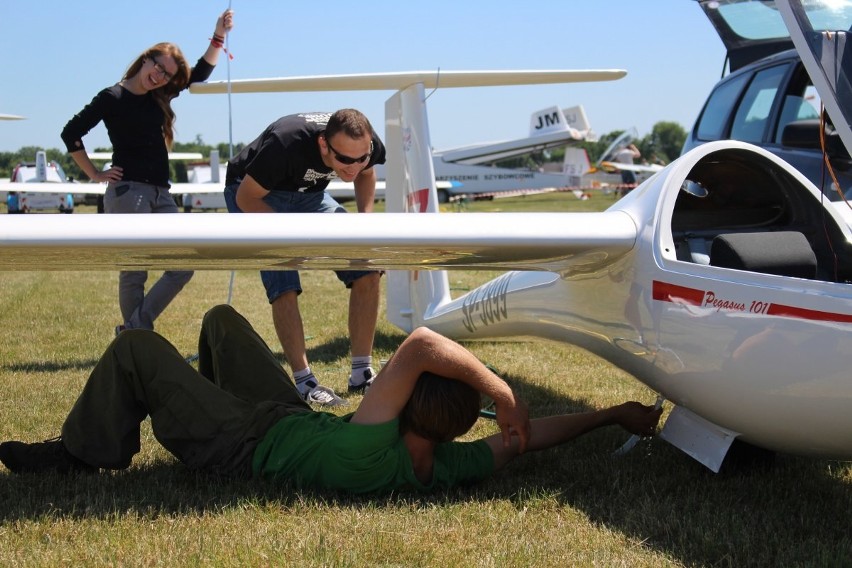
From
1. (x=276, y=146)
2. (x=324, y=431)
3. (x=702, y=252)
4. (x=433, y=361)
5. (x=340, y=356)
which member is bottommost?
(x=340, y=356)

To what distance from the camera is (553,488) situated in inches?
130

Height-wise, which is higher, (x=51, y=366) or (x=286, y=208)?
(x=286, y=208)

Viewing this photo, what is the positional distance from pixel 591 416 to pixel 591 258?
0.61m

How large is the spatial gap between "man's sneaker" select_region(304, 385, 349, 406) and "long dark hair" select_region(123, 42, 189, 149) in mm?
2133

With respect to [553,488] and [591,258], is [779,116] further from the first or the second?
[553,488]

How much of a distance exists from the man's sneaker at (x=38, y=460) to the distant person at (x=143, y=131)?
2.37 m

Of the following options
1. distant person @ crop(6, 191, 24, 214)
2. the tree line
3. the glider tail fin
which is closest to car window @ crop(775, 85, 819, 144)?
the glider tail fin

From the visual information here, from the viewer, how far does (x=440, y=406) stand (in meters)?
2.96

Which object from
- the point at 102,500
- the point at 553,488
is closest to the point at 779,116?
the point at 553,488

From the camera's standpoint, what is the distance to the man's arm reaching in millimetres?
3337

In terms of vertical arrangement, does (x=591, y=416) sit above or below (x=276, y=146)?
below

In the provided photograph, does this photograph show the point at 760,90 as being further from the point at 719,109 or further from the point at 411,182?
the point at 411,182

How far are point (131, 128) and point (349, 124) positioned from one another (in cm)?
204

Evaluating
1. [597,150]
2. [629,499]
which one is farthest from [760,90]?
[597,150]
